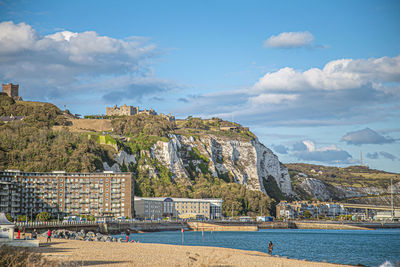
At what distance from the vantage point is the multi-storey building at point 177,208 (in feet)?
454

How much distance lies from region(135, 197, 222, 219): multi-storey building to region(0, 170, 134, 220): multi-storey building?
696cm

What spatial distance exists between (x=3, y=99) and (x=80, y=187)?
7717 cm

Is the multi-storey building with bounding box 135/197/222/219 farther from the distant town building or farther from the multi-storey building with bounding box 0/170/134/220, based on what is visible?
the distant town building

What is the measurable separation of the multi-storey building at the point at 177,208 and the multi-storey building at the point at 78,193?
6.96 metres

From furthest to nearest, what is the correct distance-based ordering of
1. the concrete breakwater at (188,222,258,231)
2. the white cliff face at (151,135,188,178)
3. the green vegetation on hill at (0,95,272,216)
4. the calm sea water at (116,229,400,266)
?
1. the white cliff face at (151,135,188,178)
2. the green vegetation on hill at (0,95,272,216)
3. the concrete breakwater at (188,222,258,231)
4. the calm sea water at (116,229,400,266)

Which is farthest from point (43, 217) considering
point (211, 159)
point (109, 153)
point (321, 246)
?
point (211, 159)

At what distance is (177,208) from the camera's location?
495 ft

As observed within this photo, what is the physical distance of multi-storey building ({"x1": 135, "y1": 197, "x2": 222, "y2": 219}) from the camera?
454ft

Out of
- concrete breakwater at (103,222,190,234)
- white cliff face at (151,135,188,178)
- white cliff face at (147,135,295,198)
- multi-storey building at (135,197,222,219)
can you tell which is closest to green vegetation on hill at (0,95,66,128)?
white cliff face at (151,135,188,178)

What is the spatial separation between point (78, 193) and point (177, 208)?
33753 millimetres

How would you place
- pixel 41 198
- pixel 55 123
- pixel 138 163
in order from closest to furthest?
1. pixel 41 198
2. pixel 138 163
3. pixel 55 123

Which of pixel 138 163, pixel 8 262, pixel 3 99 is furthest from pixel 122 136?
pixel 8 262

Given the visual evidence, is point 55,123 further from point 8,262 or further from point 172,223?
point 8,262

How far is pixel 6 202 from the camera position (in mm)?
114375
